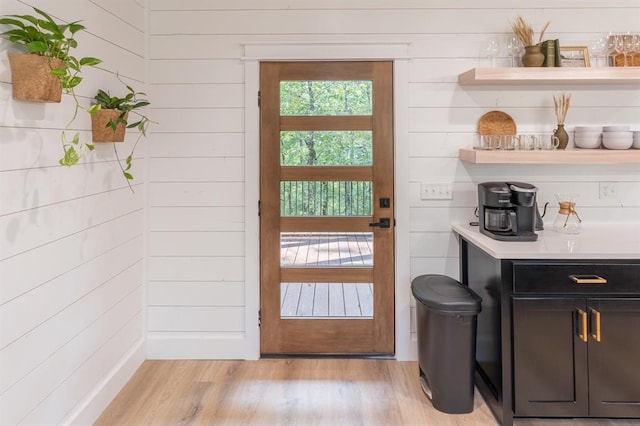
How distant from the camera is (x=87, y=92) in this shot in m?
2.11

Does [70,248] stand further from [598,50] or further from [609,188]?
[598,50]

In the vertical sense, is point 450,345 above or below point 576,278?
below

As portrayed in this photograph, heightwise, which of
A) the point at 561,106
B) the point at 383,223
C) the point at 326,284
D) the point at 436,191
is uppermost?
the point at 561,106

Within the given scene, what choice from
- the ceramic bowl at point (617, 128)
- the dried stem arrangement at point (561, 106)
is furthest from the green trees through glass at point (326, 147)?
the ceramic bowl at point (617, 128)

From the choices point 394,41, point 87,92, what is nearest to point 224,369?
point 87,92

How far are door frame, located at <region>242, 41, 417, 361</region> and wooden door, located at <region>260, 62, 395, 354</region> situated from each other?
0.04 m

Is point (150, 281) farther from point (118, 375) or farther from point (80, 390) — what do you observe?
point (80, 390)

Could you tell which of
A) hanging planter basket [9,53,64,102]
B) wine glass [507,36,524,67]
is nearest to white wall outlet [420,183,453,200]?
wine glass [507,36,524,67]

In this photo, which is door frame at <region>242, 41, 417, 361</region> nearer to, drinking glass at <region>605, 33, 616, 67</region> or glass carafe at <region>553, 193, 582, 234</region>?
glass carafe at <region>553, 193, 582, 234</region>

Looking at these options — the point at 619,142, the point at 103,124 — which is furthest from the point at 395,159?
the point at 103,124

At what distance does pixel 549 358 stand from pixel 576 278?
0.42m

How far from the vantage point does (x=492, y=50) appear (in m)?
2.77

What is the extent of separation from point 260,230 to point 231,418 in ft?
3.90

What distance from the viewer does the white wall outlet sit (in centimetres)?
282
